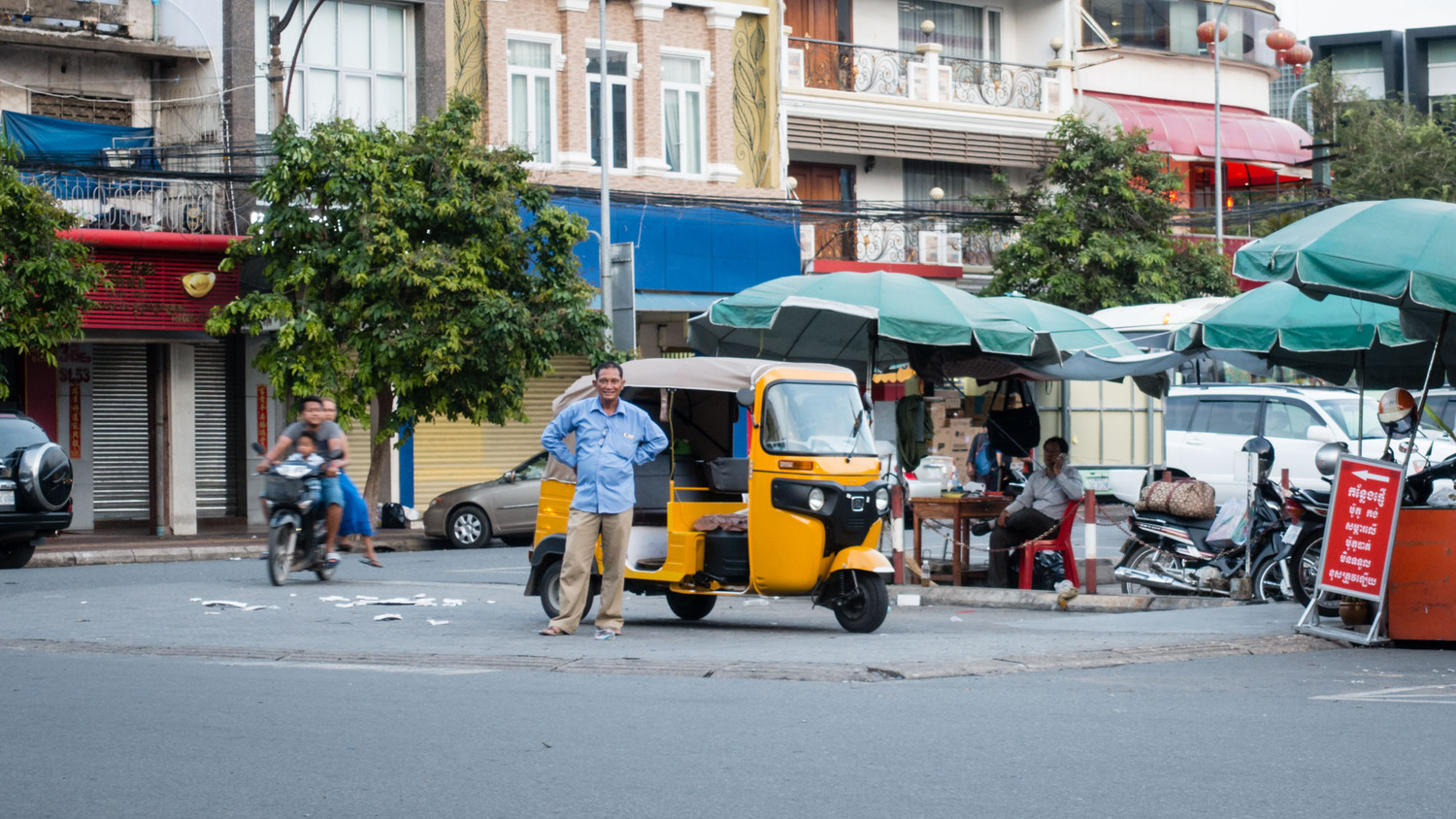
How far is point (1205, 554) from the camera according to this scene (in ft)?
48.7

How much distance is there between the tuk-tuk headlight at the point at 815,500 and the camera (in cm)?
1191

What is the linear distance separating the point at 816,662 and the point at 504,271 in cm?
1524

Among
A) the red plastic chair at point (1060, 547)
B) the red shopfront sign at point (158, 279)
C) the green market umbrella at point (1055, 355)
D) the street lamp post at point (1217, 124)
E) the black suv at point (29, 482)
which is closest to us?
the red plastic chair at point (1060, 547)

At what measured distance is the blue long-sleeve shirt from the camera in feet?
38.2

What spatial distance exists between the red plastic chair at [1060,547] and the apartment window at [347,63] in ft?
52.5

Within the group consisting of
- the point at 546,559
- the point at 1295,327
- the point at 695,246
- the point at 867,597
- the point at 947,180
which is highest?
the point at 947,180

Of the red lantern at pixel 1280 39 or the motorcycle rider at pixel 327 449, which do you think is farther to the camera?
the red lantern at pixel 1280 39

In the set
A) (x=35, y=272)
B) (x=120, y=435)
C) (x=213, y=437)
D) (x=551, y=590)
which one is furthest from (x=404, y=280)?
(x=551, y=590)

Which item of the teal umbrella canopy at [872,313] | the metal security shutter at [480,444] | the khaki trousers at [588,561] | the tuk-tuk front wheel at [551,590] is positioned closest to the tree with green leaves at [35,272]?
the metal security shutter at [480,444]

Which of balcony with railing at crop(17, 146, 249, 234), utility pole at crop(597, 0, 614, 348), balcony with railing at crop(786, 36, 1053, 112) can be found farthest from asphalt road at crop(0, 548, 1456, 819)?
balcony with railing at crop(786, 36, 1053, 112)

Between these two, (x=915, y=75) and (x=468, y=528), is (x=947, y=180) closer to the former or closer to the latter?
(x=915, y=75)

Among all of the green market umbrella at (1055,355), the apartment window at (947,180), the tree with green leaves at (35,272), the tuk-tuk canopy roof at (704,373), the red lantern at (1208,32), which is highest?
the red lantern at (1208,32)

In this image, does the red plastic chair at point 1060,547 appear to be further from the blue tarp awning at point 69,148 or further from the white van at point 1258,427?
the blue tarp awning at point 69,148

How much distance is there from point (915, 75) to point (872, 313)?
2012 centimetres
